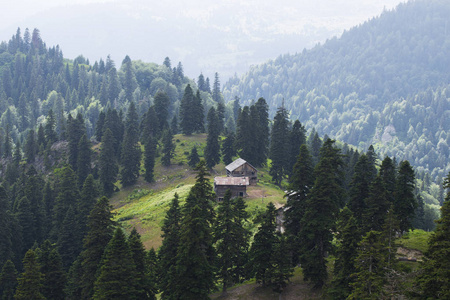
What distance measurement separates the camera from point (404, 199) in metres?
54.7

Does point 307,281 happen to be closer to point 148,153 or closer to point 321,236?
point 321,236

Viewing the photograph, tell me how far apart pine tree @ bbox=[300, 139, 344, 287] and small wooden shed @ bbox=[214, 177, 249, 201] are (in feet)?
112

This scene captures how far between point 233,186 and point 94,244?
121 feet

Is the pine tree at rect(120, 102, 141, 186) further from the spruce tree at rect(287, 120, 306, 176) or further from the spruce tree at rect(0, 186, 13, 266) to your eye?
the spruce tree at rect(287, 120, 306, 176)

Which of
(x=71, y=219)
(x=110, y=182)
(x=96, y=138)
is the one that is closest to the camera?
(x=71, y=219)

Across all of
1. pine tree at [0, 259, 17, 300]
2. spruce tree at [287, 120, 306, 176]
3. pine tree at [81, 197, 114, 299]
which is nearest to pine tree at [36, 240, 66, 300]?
pine tree at [81, 197, 114, 299]

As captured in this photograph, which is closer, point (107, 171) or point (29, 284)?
point (29, 284)

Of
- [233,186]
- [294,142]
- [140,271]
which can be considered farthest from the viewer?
[294,142]

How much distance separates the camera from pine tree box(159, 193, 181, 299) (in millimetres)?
46588

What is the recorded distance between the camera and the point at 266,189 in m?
89.9

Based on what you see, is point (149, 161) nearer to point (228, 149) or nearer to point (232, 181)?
point (228, 149)

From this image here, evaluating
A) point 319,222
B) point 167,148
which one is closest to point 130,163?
point 167,148

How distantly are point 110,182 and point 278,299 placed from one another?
66.1m

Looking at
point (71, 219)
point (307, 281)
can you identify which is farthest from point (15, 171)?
point (307, 281)
